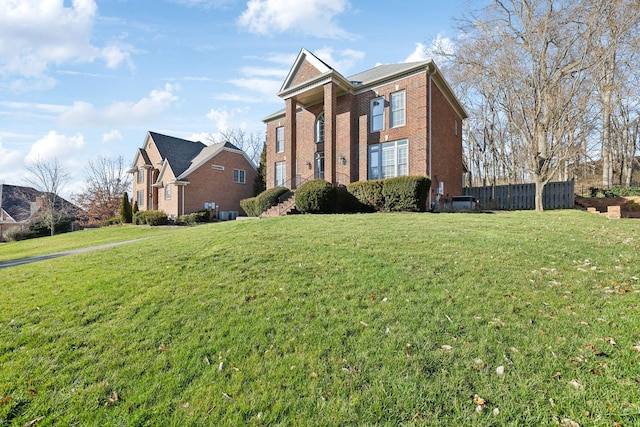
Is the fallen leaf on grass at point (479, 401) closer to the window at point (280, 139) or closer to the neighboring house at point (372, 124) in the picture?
the neighboring house at point (372, 124)

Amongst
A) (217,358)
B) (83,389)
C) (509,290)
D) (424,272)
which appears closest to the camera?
(83,389)

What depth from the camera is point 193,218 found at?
21.8 metres

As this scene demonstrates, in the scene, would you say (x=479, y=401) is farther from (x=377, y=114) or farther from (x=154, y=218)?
(x=154, y=218)

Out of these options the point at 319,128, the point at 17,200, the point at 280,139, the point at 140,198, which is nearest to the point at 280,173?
the point at 280,139

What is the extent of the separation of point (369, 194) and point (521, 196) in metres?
11.2

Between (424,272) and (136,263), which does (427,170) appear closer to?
(424,272)

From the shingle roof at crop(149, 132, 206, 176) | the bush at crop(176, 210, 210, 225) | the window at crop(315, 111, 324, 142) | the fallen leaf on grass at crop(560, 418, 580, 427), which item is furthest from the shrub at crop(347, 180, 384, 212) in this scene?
the shingle roof at crop(149, 132, 206, 176)

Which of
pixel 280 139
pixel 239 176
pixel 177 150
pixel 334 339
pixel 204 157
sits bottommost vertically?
pixel 334 339

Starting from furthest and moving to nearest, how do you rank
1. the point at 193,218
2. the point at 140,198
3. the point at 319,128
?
the point at 140,198
the point at 193,218
the point at 319,128

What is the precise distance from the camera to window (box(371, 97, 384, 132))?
53.8ft

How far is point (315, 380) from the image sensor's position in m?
2.97

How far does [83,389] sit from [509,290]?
18.2 feet

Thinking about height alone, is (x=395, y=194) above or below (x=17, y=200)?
below

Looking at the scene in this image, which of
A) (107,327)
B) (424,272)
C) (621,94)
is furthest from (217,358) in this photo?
(621,94)
